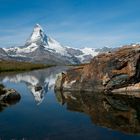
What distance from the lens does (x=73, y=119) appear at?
33469mm

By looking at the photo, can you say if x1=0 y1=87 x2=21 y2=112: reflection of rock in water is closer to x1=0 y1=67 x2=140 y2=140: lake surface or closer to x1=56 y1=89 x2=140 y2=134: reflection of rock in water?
x1=0 y1=67 x2=140 y2=140: lake surface

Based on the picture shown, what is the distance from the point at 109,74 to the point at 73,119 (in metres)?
19.3

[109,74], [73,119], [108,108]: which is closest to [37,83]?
[109,74]

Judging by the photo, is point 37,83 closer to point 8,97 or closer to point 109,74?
point 109,74

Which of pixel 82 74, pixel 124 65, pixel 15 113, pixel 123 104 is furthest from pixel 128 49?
pixel 15 113

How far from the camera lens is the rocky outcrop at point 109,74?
50.4 meters

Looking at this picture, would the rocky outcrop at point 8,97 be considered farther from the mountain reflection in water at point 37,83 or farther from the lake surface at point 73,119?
the mountain reflection in water at point 37,83

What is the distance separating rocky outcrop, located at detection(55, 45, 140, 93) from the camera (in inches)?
1986

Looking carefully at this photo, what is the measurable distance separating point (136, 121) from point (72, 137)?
7.40 metres

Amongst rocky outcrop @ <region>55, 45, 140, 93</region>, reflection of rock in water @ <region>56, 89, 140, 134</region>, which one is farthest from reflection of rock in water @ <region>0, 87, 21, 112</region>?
rocky outcrop @ <region>55, 45, 140, 93</region>

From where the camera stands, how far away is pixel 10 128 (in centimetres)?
2925

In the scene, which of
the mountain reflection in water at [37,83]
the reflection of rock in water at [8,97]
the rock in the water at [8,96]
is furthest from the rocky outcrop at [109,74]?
the reflection of rock in water at [8,97]

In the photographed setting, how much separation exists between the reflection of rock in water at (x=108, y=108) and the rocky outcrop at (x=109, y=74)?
8.89 ft

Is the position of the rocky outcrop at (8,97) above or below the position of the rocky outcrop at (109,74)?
below
